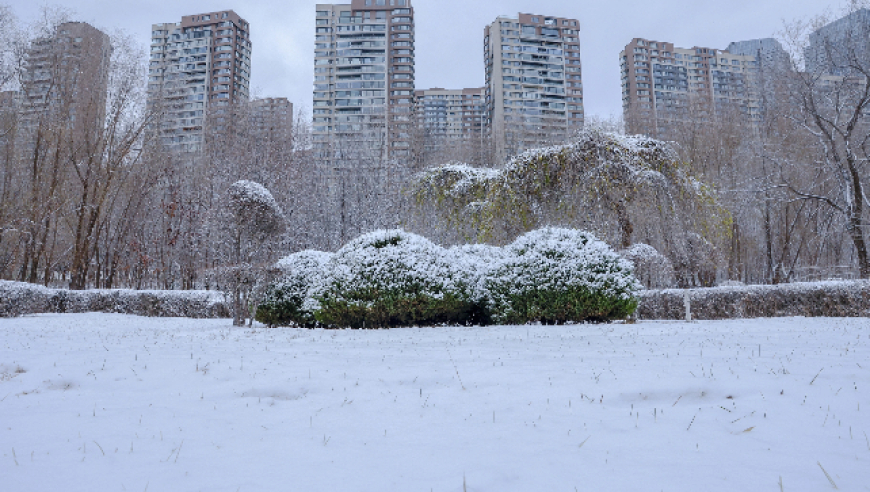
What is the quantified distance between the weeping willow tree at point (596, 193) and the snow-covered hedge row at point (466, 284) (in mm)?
2430

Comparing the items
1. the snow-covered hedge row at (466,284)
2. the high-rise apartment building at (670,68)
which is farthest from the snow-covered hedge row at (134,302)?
the high-rise apartment building at (670,68)

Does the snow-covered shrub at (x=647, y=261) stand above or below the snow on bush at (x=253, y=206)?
below

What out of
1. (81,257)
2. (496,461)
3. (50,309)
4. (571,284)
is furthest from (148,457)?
(81,257)

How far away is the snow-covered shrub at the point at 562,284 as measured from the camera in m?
8.05

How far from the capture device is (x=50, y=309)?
14422 millimetres

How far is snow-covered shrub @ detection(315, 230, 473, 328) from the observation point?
26.5ft

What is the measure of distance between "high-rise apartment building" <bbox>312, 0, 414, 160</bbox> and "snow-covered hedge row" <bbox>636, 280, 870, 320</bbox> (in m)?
41.3

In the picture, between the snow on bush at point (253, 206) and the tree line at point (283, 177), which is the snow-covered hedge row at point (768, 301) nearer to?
the tree line at point (283, 177)

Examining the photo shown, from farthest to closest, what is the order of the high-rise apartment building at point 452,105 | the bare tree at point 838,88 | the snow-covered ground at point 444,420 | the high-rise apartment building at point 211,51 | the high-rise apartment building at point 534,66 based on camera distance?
the high-rise apartment building at point 452,105, the high-rise apartment building at point 534,66, the high-rise apartment building at point 211,51, the bare tree at point 838,88, the snow-covered ground at point 444,420

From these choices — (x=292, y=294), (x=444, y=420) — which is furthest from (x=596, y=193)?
(x=444, y=420)

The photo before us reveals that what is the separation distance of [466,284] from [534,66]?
166 feet

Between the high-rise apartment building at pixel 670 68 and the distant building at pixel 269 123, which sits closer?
the distant building at pixel 269 123

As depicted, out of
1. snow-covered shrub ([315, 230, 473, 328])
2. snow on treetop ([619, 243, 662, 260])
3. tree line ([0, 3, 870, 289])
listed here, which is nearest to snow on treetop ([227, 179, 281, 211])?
tree line ([0, 3, 870, 289])

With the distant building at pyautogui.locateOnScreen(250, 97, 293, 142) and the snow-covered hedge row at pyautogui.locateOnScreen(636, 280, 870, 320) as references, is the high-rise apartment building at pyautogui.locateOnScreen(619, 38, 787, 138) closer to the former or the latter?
the distant building at pyautogui.locateOnScreen(250, 97, 293, 142)
